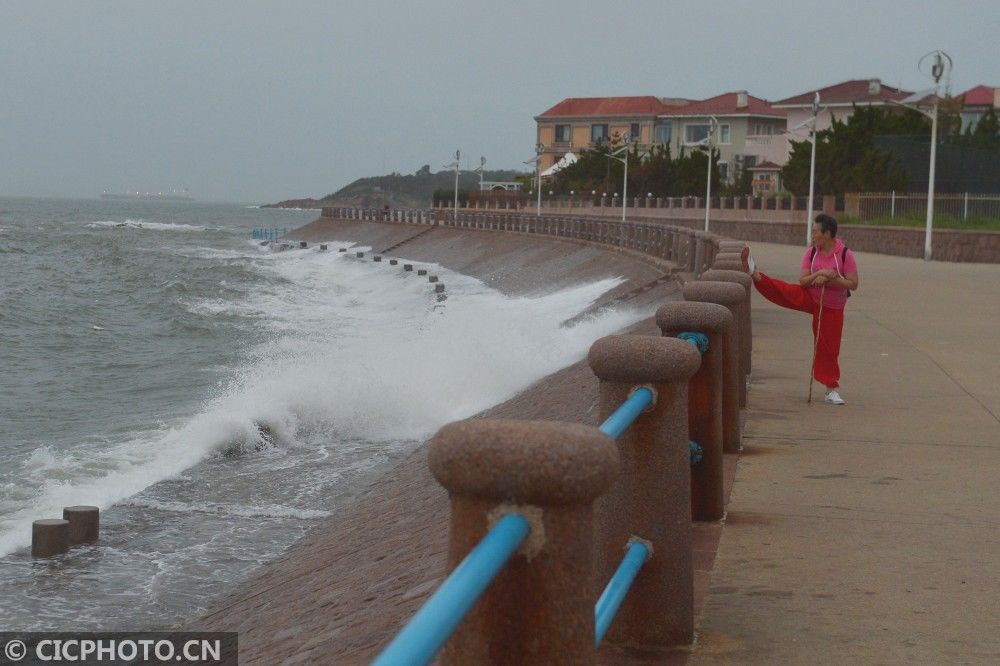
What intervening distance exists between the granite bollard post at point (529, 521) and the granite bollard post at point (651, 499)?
1661 millimetres

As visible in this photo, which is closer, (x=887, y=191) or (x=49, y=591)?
(x=49, y=591)

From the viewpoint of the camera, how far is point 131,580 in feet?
32.9

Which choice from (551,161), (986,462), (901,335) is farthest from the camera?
(551,161)

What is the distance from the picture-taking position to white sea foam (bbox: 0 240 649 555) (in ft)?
46.6

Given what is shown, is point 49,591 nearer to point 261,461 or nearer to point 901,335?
point 261,461

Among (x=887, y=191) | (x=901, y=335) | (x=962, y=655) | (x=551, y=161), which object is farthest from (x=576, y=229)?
(x=551, y=161)

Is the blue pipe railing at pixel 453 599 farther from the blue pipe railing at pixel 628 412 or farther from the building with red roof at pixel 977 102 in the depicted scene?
the building with red roof at pixel 977 102

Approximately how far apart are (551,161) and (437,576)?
122997 mm

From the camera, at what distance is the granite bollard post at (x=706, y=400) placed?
20.6 feet

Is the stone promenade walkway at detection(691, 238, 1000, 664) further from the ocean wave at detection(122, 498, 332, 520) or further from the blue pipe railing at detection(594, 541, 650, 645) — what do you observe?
the ocean wave at detection(122, 498, 332, 520)

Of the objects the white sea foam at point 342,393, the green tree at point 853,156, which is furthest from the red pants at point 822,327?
the green tree at point 853,156

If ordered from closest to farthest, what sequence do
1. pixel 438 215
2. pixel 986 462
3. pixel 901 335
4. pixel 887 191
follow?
pixel 986 462 → pixel 901 335 → pixel 887 191 → pixel 438 215

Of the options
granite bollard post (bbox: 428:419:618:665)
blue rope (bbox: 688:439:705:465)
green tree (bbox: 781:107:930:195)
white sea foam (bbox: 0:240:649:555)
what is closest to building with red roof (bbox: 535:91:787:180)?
green tree (bbox: 781:107:930:195)

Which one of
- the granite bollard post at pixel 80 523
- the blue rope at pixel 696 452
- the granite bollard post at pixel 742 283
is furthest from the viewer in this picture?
the granite bollard post at pixel 80 523
